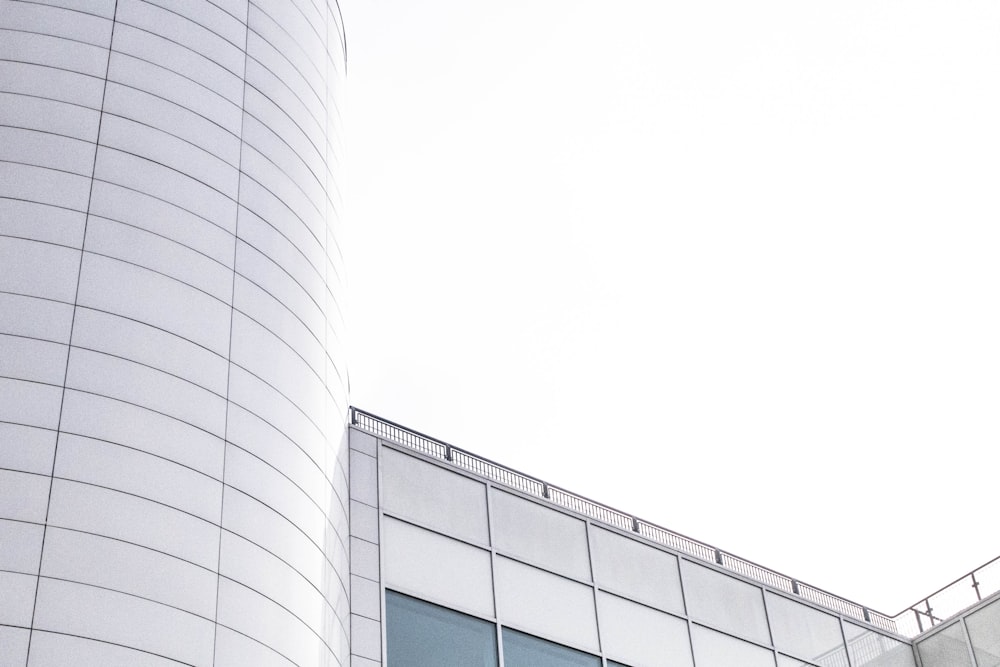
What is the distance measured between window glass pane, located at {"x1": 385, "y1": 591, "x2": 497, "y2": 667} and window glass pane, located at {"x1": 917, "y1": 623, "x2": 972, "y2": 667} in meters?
14.6

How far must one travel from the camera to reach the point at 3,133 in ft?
71.2

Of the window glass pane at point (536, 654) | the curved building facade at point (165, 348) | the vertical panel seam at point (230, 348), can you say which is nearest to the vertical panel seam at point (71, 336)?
the curved building facade at point (165, 348)

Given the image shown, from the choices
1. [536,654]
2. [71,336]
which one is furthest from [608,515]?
[71,336]

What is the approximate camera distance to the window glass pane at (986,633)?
33656 mm

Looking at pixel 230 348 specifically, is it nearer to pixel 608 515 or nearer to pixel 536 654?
pixel 536 654

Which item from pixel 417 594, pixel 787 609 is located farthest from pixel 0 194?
pixel 787 609

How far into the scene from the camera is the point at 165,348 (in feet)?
66.9

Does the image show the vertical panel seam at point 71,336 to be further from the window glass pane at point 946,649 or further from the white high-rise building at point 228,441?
the window glass pane at point 946,649

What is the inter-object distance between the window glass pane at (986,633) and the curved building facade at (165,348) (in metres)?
18.2

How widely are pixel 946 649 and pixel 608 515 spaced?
10.6 metres

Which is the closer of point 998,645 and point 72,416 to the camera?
point 72,416

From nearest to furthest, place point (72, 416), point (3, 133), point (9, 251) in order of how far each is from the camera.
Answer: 1. point (72, 416)
2. point (9, 251)
3. point (3, 133)

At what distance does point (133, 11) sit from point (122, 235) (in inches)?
216

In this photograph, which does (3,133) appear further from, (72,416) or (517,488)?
(517,488)
